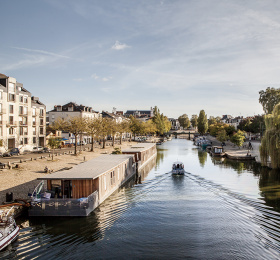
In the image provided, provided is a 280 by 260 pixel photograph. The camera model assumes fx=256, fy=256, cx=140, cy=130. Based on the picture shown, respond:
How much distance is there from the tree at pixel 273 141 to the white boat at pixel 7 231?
38.5m

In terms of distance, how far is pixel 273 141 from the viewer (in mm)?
42031

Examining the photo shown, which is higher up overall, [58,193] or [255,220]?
[58,193]

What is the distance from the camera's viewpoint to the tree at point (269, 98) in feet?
285

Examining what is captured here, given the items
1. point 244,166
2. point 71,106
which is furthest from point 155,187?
point 71,106

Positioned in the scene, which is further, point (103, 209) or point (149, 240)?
point (103, 209)

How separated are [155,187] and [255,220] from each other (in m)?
14.8

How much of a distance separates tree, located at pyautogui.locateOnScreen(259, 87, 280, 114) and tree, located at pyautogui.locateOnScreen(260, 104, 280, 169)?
47327 millimetres

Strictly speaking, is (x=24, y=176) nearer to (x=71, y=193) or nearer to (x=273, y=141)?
(x=71, y=193)

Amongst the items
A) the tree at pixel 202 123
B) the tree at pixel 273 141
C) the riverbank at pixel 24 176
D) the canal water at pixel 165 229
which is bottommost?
the canal water at pixel 165 229

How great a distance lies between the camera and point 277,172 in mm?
44375

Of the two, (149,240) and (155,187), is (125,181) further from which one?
(149,240)

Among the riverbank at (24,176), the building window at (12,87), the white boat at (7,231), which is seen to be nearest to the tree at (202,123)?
the building window at (12,87)

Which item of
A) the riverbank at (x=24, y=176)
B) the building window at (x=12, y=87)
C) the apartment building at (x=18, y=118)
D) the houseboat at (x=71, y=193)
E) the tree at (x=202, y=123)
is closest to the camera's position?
the houseboat at (x=71, y=193)

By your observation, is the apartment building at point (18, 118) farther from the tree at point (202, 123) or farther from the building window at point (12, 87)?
the tree at point (202, 123)
